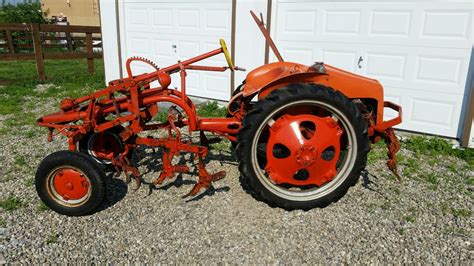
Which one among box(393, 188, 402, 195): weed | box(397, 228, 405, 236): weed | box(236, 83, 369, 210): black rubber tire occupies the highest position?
box(236, 83, 369, 210): black rubber tire

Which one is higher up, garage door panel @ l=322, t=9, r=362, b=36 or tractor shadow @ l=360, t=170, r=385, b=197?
garage door panel @ l=322, t=9, r=362, b=36

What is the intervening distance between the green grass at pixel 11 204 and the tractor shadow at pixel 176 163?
111 centimetres

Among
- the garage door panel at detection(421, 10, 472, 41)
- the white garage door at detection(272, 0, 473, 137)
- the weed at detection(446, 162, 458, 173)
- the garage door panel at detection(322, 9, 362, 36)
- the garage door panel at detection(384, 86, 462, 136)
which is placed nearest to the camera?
the weed at detection(446, 162, 458, 173)

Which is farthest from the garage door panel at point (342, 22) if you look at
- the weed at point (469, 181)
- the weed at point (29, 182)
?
the weed at point (29, 182)

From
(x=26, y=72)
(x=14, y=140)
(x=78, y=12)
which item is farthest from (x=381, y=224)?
(x=78, y=12)

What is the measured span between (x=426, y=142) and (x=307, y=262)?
128 inches

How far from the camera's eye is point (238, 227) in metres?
3.10

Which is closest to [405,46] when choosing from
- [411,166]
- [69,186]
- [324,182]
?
[411,166]

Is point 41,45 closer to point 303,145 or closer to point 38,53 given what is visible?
point 38,53

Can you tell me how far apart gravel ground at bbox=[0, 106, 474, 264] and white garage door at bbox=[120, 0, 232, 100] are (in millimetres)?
3593

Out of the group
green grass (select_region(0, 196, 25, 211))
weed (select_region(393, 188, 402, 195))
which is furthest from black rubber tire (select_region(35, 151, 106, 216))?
weed (select_region(393, 188, 402, 195))

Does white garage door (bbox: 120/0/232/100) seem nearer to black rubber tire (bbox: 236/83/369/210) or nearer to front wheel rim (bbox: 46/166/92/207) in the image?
black rubber tire (bbox: 236/83/369/210)

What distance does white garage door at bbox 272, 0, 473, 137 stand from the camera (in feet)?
16.2

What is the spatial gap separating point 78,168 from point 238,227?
139 cm
